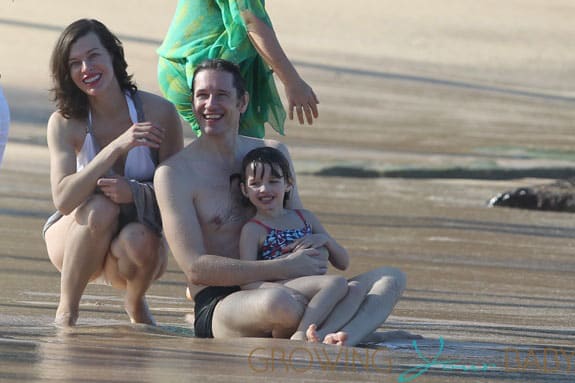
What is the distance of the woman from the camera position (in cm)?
612

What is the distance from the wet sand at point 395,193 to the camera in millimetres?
5359

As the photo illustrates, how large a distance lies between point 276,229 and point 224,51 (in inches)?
37.8

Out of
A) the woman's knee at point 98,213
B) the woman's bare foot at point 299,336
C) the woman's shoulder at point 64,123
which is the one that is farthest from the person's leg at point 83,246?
the woman's bare foot at point 299,336

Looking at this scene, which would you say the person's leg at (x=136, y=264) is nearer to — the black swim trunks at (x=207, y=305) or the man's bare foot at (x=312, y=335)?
the black swim trunks at (x=207, y=305)

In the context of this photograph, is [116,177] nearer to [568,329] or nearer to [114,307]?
[114,307]

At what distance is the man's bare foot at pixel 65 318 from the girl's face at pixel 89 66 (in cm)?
90

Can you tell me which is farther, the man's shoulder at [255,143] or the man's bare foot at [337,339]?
the man's shoulder at [255,143]

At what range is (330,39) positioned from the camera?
26.9 metres

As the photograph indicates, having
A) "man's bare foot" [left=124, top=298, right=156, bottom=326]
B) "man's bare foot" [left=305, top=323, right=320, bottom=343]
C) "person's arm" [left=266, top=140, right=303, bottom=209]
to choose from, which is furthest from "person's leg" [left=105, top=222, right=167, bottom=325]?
"man's bare foot" [left=305, top=323, right=320, bottom=343]

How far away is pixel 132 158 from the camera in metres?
6.34

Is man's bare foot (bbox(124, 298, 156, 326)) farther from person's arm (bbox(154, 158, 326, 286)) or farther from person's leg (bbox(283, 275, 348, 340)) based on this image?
person's leg (bbox(283, 275, 348, 340))

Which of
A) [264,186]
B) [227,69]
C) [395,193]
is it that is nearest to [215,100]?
[227,69]

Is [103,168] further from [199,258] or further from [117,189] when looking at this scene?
[199,258]

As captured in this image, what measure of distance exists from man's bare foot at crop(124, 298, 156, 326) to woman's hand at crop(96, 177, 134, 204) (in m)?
0.46
